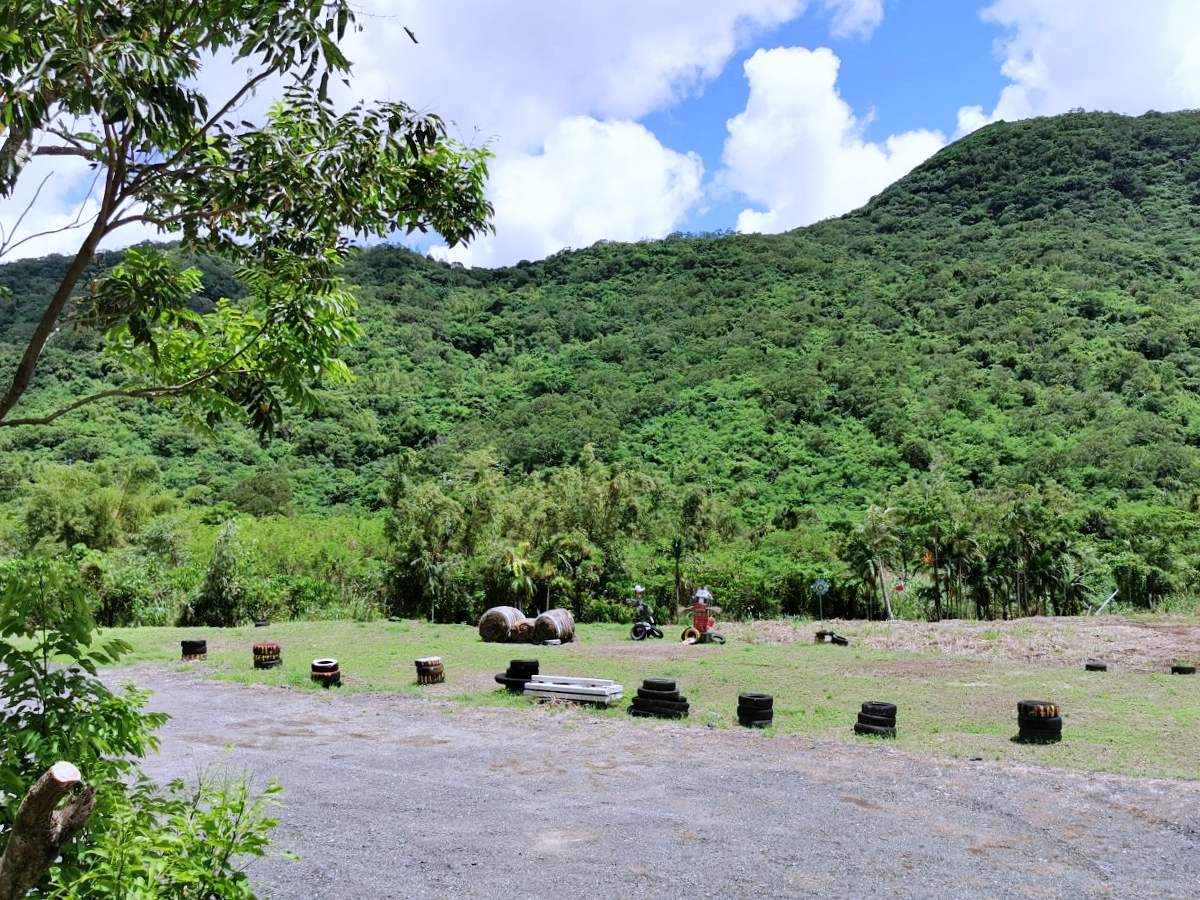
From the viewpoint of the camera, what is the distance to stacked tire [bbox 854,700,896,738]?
29.3 feet

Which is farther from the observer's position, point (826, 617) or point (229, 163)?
point (826, 617)

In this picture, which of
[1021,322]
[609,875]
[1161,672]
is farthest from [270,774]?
[1021,322]

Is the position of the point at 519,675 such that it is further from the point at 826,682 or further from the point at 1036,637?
the point at 1036,637

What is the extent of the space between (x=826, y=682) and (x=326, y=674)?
7586mm

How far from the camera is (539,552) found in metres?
24.8

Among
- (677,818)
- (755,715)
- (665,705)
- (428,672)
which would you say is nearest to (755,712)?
(755,715)

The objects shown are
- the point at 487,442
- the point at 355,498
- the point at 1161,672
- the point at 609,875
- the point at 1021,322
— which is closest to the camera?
the point at 609,875

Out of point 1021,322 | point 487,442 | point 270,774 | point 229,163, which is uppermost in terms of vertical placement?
point 1021,322

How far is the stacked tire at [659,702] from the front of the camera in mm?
10125

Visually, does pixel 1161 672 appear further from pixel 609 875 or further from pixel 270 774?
pixel 270 774

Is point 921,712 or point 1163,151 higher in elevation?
point 1163,151

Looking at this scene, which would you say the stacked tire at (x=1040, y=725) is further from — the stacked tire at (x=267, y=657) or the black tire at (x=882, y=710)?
the stacked tire at (x=267, y=657)

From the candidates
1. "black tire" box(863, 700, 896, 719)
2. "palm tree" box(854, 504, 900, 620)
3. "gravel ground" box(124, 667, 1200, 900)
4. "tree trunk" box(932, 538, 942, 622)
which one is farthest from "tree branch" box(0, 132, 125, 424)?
"tree trunk" box(932, 538, 942, 622)

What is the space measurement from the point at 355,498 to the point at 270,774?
42.2m
